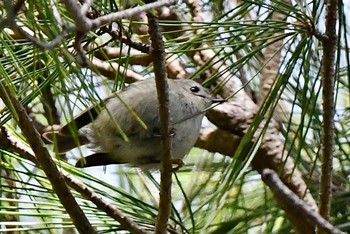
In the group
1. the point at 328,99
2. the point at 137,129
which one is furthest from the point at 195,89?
the point at 328,99

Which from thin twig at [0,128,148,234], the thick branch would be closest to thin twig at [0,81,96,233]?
thin twig at [0,128,148,234]

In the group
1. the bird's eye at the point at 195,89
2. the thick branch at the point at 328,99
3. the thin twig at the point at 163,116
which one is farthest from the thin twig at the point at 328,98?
the bird's eye at the point at 195,89

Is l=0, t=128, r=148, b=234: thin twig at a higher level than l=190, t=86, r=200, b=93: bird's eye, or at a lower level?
lower

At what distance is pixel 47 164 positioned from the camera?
0.97 metres

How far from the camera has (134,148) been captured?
1396mm

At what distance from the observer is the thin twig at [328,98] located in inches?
38.4

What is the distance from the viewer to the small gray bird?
1.37 m

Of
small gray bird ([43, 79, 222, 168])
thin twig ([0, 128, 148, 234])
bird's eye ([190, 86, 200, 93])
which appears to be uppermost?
bird's eye ([190, 86, 200, 93])

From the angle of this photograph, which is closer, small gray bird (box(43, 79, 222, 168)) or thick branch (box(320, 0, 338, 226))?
thick branch (box(320, 0, 338, 226))

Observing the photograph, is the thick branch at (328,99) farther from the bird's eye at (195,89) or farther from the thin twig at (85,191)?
the bird's eye at (195,89)

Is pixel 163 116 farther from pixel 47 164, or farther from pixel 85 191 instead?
pixel 85 191

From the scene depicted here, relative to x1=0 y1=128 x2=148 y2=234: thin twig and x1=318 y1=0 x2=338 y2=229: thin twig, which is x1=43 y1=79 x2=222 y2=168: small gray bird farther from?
x1=318 y1=0 x2=338 y2=229: thin twig

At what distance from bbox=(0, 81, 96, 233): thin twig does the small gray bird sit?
328mm

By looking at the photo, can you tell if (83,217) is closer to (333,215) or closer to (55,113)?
(333,215)
